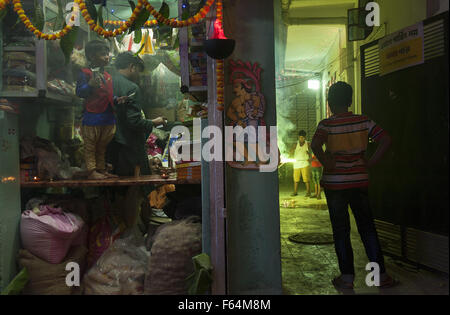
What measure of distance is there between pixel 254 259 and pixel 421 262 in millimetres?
2150

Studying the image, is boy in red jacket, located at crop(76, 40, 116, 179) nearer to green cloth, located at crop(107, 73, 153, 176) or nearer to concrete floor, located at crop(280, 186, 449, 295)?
green cloth, located at crop(107, 73, 153, 176)

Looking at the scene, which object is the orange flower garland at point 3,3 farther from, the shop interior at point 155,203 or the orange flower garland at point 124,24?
the orange flower garland at point 124,24

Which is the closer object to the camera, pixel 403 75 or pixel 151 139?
pixel 403 75

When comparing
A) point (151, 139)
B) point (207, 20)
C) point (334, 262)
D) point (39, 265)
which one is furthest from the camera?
point (151, 139)

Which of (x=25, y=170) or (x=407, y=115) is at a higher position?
(x=407, y=115)

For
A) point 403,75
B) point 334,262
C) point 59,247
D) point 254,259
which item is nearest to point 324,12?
point 403,75

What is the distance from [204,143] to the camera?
3646 mm

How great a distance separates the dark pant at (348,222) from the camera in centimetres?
390

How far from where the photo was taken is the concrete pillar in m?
3.66

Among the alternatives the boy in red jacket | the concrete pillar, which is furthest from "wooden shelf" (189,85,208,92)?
the boy in red jacket

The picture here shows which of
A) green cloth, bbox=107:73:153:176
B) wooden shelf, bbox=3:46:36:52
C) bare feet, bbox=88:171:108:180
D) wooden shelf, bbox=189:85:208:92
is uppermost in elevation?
wooden shelf, bbox=3:46:36:52

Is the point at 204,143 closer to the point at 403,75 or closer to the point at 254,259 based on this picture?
the point at 254,259

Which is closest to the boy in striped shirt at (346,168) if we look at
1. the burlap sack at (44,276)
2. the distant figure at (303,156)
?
the burlap sack at (44,276)

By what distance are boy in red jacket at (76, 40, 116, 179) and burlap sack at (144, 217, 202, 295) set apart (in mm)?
1175
